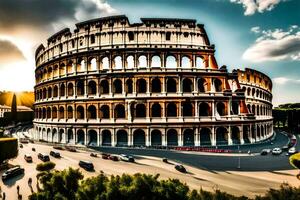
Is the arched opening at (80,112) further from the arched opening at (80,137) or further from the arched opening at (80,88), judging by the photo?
the arched opening at (80,137)

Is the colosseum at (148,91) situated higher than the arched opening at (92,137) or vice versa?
the colosseum at (148,91)

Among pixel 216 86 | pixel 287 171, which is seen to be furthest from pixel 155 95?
pixel 287 171

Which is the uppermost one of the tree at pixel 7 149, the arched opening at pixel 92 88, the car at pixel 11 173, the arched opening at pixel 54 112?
the arched opening at pixel 92 88

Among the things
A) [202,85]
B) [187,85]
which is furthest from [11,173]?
[202,85]

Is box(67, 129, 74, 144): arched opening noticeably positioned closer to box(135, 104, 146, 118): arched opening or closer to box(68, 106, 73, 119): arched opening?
box(68, 106, 73, 119): arched opening

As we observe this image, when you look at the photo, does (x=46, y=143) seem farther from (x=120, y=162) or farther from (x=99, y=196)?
(x=99, y=196)

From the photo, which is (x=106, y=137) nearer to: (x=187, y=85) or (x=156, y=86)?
(x=156, y=86)

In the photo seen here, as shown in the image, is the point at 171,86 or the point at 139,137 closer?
the point at 139,137

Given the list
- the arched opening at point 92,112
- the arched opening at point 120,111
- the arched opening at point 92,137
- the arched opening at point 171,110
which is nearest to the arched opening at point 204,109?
the arched opening at point 171,110

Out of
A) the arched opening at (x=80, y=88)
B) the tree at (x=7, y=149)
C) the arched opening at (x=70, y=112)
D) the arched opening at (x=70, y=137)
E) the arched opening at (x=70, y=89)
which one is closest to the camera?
the tree at (x=7, y=149)
